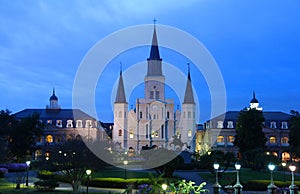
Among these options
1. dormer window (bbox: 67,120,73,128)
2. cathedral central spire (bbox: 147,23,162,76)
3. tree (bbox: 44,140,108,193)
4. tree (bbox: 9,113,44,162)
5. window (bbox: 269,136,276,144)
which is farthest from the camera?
cathedral central spire (bbox: 147,23,162,76)

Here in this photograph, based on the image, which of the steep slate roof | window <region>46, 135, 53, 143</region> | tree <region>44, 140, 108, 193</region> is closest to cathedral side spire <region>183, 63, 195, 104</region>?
the steep slate roof

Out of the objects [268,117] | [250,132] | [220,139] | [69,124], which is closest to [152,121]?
[220,139]

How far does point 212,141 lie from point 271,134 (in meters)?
11.5

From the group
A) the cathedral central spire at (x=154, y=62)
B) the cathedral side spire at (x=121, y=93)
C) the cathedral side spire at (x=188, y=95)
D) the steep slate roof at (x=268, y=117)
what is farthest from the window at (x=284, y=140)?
the cathedral side spire at (x=121, y=93)

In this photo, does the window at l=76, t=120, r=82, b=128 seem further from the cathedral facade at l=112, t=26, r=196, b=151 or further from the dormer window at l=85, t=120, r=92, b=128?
the cathedral facade at l=112, t=26, r=196, b=151

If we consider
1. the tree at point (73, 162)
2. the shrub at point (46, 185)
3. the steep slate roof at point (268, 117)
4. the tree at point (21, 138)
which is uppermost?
the steep slate roof at point (268, 117)

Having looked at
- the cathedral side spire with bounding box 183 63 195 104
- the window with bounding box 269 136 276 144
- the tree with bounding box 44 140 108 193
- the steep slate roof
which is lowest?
the tree with bounding box 44 140 108 193

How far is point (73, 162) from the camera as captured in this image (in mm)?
27828

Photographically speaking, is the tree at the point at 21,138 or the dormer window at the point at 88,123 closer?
the tree at the point at 21,138

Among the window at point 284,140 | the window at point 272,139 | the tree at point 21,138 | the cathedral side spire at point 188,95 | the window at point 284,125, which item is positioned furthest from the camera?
the cathedral side spire at point 188,95

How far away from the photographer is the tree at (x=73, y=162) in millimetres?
27953

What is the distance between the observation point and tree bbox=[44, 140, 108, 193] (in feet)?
91.7

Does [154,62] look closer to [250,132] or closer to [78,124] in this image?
[78,124]

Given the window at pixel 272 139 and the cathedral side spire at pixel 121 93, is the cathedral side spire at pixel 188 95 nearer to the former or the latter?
the cathedral side spire at pixel 121 93
